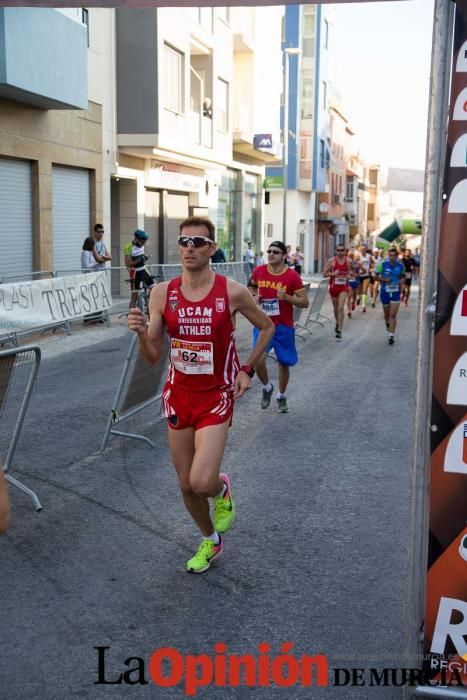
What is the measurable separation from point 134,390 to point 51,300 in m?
6.79

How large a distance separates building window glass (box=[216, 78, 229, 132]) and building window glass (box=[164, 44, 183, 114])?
449 centimetres

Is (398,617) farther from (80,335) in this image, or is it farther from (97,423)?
(80,335)

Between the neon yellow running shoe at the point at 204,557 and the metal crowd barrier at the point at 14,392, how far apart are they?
4.96ft

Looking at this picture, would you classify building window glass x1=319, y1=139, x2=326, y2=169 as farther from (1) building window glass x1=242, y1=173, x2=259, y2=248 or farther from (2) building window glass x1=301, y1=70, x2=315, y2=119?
(1) building window glass x1=242, y1=173, x2=259, y2=248

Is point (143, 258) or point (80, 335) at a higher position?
point (143, 258)

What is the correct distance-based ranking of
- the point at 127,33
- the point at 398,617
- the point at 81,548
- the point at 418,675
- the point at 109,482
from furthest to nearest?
the point at 127,33 → the point at 109,482 → the point at 81,548 → the point at 398,617 → the point at 418,675

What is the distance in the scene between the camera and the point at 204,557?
4.75m

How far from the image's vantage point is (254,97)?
34.4m

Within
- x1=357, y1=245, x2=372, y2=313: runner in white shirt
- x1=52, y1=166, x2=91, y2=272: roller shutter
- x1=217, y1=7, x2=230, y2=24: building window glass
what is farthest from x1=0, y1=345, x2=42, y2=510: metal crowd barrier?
x1=217, y1=7, x2=230, y2=24: building window glass

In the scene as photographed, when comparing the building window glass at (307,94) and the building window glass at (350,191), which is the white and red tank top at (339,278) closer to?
the building window glass at (307,94)

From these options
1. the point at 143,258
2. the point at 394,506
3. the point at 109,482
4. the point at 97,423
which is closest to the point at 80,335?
the point at 143,258

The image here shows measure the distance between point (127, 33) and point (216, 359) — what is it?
2064 cm

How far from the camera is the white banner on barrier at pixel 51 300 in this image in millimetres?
12469

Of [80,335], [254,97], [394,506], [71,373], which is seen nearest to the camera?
[394,506]
